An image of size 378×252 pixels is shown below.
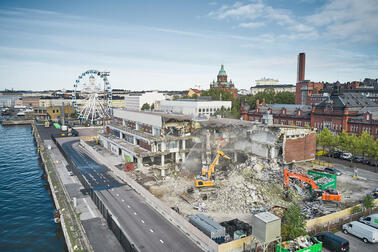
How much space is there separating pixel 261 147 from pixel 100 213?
32786 mm

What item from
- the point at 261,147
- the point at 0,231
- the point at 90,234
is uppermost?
the point at 261,147

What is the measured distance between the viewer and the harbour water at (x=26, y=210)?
1296 inches

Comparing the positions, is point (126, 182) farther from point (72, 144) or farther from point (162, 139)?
point (72, 144)

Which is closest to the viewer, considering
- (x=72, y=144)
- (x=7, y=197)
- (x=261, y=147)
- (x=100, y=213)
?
(x=100, y=213)

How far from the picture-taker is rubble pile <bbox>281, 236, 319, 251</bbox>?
25156 millimetres

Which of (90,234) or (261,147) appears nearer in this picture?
(90,234)

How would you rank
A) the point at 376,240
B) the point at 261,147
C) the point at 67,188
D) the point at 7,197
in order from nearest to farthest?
the point at 376,240 → the point at 67,188 → the point at 7,197 → the point at 261,147

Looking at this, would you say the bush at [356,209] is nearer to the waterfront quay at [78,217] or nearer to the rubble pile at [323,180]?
the rubble pile at [323,180]

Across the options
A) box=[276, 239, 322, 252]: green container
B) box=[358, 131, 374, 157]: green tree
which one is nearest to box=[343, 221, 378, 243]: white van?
box=[276, 239, 322, 252]: green container

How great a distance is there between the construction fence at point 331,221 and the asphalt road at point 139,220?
1300cm

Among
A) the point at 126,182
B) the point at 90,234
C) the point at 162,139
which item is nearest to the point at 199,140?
the point at 162,139

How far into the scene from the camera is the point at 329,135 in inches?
2434

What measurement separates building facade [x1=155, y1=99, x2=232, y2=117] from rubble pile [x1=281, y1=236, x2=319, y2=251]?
58131 millimetres

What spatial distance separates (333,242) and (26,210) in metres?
43.3
